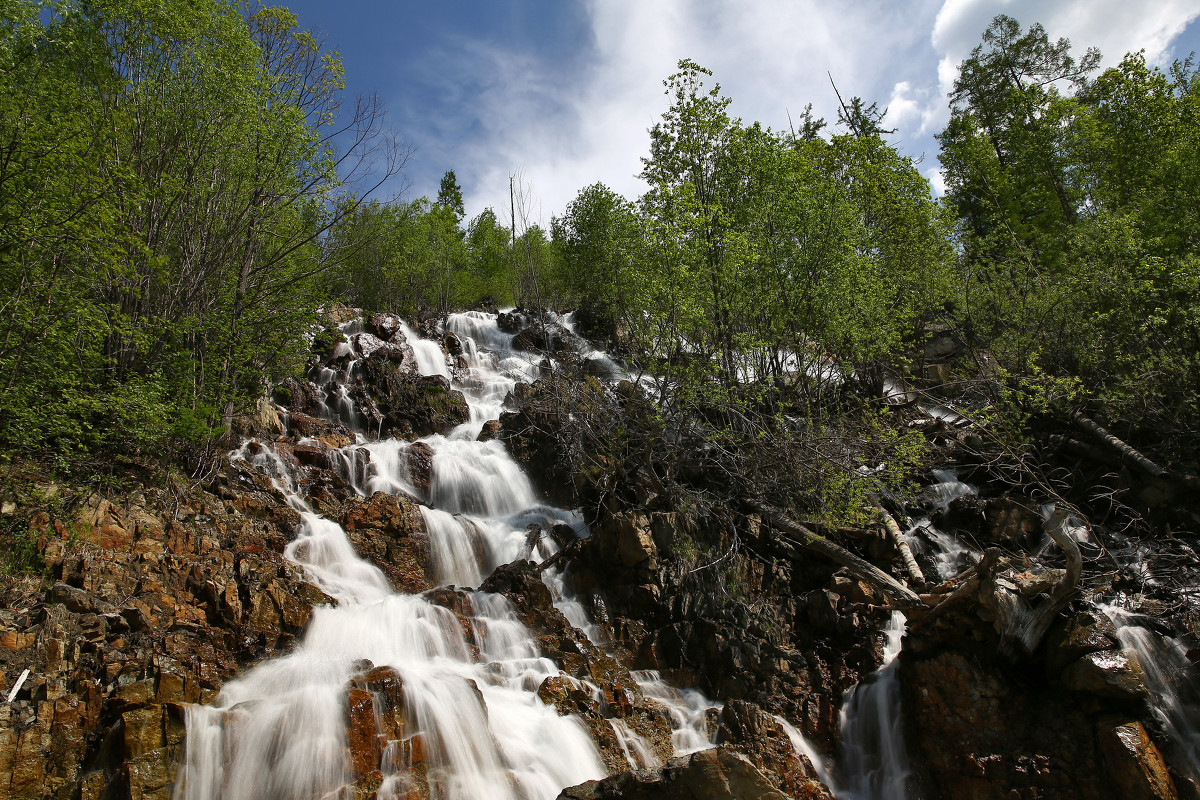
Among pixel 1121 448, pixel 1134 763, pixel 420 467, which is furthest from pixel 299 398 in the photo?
pixel 1121 448

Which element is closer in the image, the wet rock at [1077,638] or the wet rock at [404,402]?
the wet rock at [1077,638]

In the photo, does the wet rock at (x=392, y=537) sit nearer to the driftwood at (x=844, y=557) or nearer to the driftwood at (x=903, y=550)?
the driftwood at (x=844, y=557)

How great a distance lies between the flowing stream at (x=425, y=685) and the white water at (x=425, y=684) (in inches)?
0.6

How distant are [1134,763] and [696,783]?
584 centimetres

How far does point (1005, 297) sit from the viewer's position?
1588cm

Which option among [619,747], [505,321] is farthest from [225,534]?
[505,321]

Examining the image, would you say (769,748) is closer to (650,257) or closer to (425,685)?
(425,685)

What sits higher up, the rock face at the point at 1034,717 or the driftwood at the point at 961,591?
the driftwood at the point at 961,591

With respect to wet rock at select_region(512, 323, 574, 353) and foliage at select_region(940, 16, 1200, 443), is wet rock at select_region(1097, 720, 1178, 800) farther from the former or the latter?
wet rock at select_region(512, 323, 574, 353)

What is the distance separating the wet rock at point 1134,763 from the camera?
6527 millimetres

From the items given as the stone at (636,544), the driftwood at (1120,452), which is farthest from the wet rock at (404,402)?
the driftwood at (1120,452)

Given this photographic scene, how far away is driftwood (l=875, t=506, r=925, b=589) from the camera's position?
9750mm

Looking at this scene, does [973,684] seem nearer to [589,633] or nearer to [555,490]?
[589,633]

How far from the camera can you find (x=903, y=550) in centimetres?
1020
